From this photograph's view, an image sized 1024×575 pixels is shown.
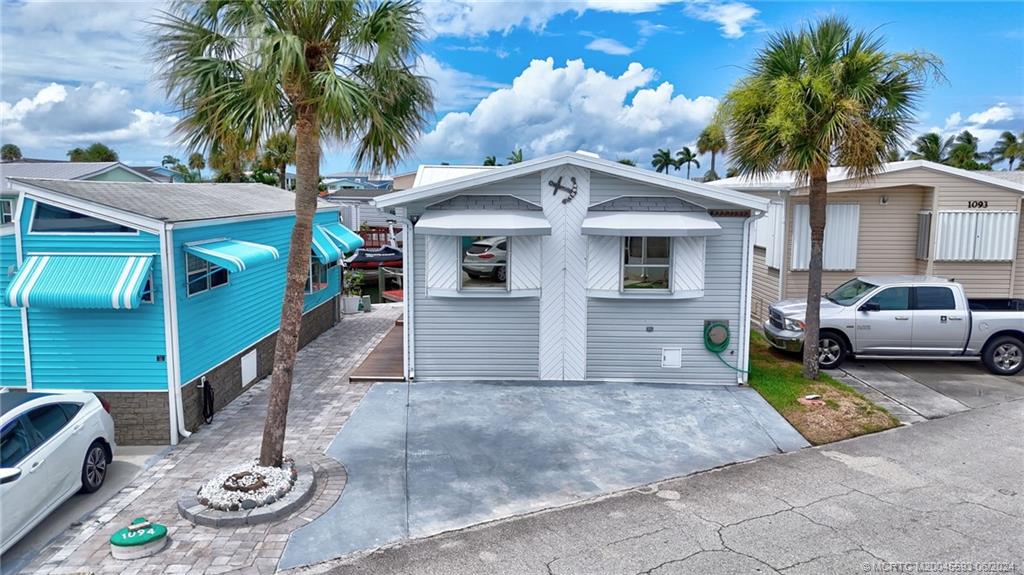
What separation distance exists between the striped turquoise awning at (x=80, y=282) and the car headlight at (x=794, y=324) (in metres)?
11.3

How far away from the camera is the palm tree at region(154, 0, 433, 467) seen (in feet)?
22.9

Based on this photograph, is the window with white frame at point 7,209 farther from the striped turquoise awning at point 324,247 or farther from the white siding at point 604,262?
the white siding at point 604,262

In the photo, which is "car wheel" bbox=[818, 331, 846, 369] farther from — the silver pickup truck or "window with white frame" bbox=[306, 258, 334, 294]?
"window with white frame" bbox=[306, 258, 334, 294]

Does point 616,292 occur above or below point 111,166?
below

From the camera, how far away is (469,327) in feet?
39.8

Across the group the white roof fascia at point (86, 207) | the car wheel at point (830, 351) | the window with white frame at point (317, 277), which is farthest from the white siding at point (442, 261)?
the car wheel at point (830, 351)

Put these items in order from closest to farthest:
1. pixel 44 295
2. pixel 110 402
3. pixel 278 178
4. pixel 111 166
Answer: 1. pixel 44 295
2. pixel 110 402
3. pixel 111 166
4. pixel 278 178

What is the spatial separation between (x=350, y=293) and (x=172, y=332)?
40.8 ft

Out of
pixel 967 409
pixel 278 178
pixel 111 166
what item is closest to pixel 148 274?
pixel 967 409

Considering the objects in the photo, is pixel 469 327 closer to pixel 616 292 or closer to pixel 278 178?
pixel 616 292

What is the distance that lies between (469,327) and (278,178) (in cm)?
2759

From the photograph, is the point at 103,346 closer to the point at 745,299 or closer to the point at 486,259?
the point at 486,259

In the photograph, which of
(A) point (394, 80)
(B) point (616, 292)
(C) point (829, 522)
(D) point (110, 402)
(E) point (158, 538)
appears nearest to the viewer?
(E) point (158, 538)

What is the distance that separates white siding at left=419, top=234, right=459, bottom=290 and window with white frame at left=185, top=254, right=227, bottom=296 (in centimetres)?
336
